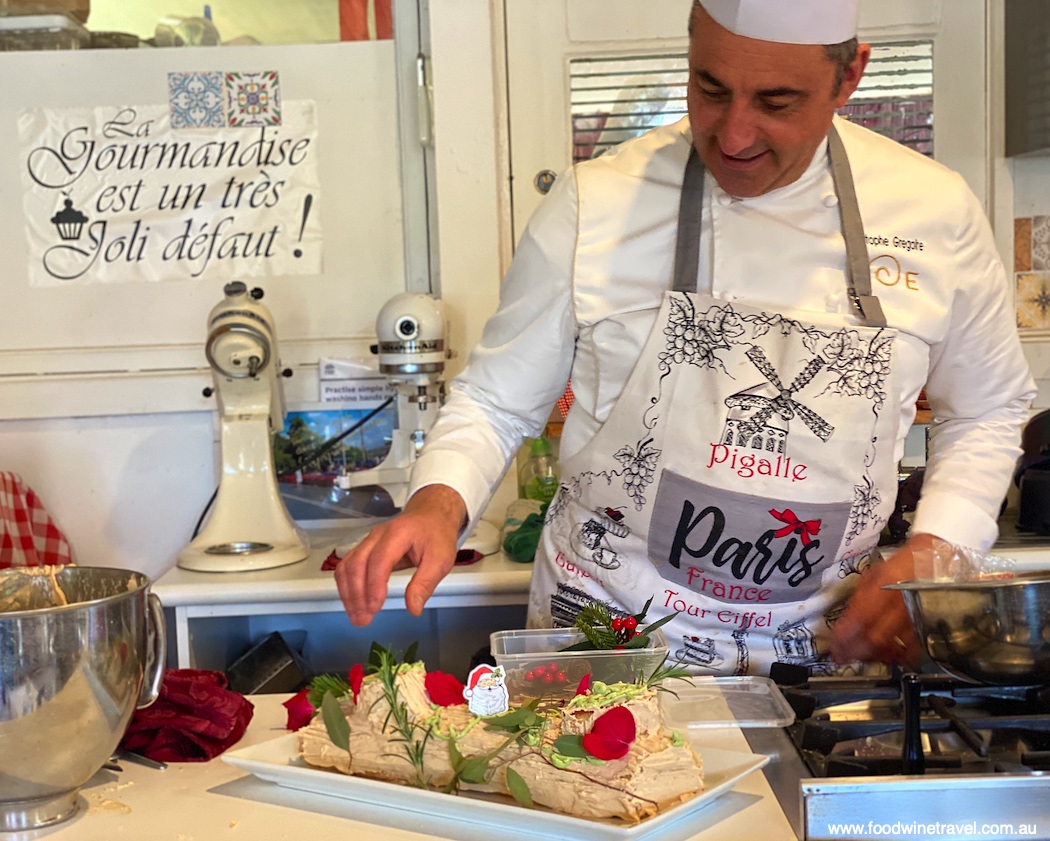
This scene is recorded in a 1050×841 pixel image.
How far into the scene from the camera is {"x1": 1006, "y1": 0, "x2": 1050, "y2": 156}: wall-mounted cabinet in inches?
90.8

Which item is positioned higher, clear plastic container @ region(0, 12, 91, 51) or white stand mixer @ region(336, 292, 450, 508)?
clear plastic container @ region(0, 12, 91, 51)

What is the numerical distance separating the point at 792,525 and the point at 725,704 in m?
0.33

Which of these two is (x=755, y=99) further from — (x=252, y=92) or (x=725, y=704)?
(x=252, y=92)

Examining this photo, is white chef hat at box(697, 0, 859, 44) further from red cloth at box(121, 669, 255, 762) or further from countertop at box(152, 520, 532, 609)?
countertop at box(152, 520, 532, 609)

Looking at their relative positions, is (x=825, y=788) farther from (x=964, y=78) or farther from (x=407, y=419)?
(x=964, y=78)

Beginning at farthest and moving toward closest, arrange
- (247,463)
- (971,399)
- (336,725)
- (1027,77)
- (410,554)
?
(1027,77), (247,463), (971,399), (410,554), (336,725)

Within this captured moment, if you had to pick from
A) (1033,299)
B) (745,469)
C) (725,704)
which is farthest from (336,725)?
(1033,299)

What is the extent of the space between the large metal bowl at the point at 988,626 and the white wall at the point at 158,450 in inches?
60.7

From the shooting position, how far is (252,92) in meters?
2.56

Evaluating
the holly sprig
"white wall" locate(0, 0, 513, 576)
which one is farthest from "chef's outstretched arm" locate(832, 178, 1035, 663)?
"white wall" locate(0, 0, 513, 576)

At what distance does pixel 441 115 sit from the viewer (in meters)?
2.46

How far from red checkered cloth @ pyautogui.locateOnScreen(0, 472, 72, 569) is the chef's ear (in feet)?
5.72

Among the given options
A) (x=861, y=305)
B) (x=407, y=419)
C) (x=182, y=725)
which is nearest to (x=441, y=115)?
(x=407, y=419)

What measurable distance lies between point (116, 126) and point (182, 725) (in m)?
1.80
